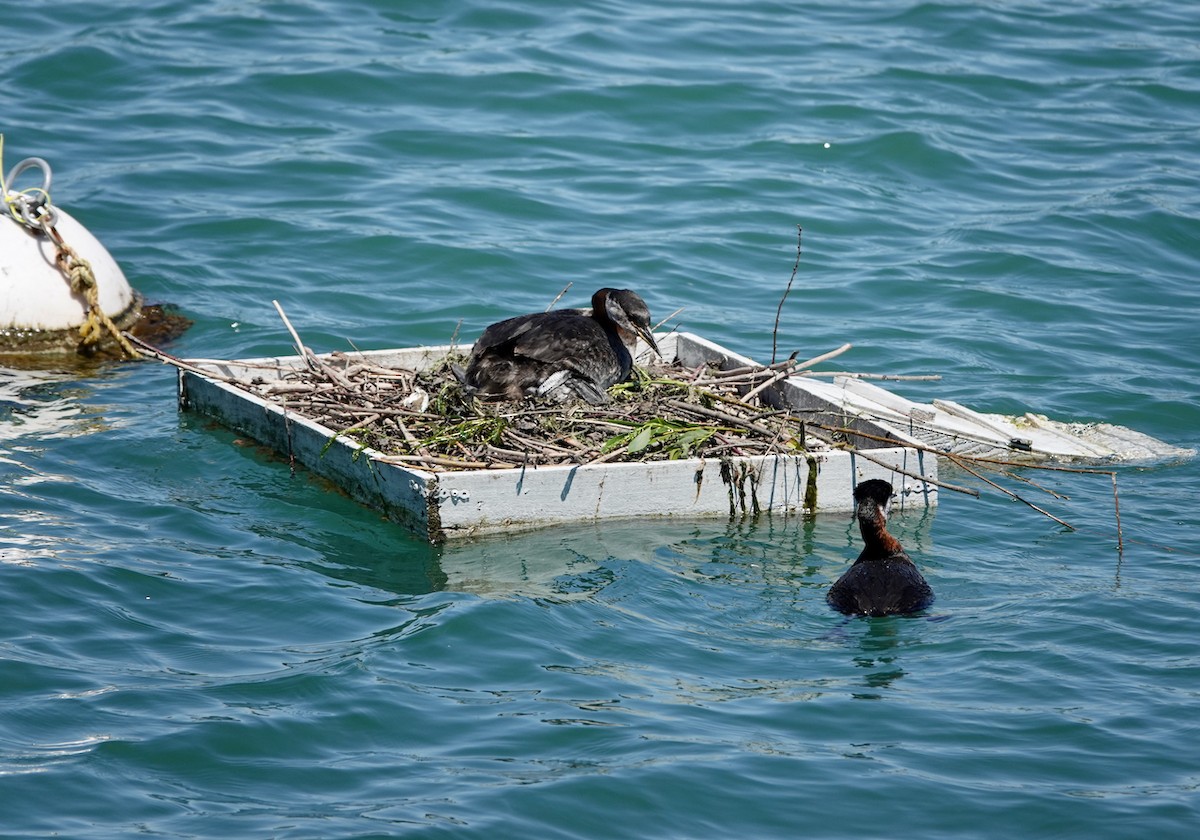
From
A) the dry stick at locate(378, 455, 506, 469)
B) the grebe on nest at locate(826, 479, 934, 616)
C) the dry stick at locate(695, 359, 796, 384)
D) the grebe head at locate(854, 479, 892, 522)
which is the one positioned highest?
the dry stick at locate(695, 359, 796, 384)

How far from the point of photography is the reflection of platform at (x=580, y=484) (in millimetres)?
8406

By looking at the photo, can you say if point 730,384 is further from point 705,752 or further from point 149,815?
point 149,815

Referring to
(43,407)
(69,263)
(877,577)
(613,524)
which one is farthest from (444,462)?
(69,263)

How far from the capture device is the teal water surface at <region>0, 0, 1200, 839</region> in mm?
6355

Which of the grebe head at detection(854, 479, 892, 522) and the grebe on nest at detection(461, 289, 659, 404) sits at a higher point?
the grebe on nest at detection(461, 289, 659, 404)

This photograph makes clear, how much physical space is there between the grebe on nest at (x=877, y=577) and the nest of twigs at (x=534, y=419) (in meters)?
1.27

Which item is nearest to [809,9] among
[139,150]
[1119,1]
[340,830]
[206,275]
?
[1119,1]

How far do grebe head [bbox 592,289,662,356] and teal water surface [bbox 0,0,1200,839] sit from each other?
1876mm

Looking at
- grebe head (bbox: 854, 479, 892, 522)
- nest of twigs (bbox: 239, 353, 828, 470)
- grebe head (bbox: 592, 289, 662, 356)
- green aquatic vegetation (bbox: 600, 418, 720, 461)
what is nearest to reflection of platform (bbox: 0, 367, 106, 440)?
nest of twigs (bbox: 239, 353, 828, 470)

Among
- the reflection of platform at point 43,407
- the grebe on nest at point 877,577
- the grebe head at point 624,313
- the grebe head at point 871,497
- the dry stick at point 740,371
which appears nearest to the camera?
the grebe on nest at point 877,577

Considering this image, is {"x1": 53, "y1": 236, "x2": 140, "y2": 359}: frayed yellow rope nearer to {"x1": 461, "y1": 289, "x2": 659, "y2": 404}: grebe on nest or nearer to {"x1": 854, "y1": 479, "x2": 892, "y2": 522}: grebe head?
{"x1": 461, "y1": 289, "x2": 659, "y2": 404}: grebe on nest

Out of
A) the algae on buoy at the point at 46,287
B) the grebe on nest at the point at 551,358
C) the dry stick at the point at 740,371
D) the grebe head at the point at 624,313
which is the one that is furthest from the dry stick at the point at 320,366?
the algae on buoy at the point at 46,287

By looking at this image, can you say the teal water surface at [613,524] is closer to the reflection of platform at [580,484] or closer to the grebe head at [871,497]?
the reflection of platform at [580,484]

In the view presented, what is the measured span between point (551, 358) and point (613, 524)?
51.0 inches
